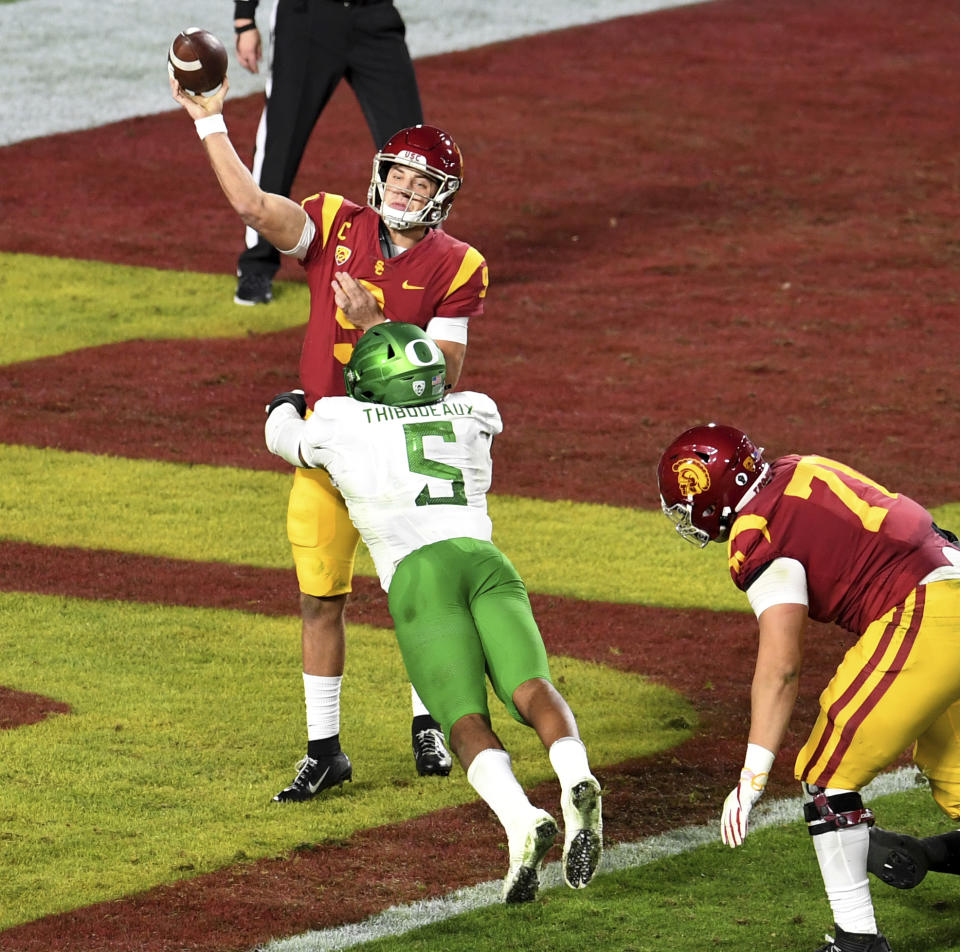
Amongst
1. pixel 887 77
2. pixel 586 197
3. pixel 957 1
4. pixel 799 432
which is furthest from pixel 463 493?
pixel 957 1

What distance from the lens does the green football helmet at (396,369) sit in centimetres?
510

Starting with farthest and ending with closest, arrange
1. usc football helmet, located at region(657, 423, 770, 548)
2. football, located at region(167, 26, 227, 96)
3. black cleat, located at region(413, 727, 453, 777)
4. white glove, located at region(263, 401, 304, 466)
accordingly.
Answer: black cleat, located at region(413, 727, 453, 777), football, located at region(167, 26, 227, 96), white glove, located at region(263, 401, 304, 466), usc football helmet, located at region(657, 423, 770, 548)

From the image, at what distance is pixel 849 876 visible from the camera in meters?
4.46

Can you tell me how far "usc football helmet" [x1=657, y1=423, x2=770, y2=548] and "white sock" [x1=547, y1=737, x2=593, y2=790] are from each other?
68 centimetres

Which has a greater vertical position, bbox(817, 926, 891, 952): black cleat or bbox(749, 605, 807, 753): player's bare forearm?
bbox(749, 605, 807, 753): player's bare forearm

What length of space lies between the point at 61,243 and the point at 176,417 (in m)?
3.88

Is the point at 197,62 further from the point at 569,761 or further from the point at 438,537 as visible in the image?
the point at 569,761

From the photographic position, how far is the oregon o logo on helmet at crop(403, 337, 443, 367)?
5113 millimetres

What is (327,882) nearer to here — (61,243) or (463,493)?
(463,493)

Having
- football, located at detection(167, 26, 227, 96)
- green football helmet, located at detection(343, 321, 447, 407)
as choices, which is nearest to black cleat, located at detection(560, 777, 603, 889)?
green football helmet, located at detection(343, 321, 447, 407)

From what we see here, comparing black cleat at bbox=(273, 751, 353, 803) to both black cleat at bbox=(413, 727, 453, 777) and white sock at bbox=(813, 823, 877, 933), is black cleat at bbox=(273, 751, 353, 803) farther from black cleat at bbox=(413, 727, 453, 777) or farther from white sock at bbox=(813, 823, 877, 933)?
A: white sock at bbox=(813, 823, 877, 933)

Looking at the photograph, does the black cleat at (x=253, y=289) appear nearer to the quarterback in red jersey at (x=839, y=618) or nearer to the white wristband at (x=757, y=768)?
the quarterback in red jersey at (x=839, y=618)

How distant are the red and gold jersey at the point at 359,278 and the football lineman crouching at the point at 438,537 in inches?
15.0

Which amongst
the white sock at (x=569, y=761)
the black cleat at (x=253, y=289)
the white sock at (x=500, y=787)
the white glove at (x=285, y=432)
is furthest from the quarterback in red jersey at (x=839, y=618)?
the black cleat at (x=253, y=289)
